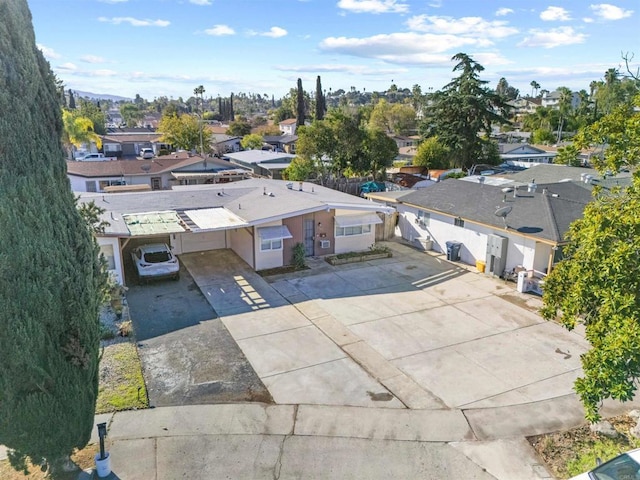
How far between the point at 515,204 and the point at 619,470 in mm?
14885

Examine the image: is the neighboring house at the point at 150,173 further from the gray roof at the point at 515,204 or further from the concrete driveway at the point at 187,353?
the concrete driveway at the point at 187,353

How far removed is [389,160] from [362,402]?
29326 millimetres

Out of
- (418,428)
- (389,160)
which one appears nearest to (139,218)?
(418,428)

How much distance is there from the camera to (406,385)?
1120 centimetres

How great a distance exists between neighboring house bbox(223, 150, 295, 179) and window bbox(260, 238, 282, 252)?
74.8 ft

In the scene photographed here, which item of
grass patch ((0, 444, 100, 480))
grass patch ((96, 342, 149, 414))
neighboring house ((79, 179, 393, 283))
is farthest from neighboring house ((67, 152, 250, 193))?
grass patch ((0, 444, 100, 480))

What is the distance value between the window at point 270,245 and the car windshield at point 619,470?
1415 centimetres

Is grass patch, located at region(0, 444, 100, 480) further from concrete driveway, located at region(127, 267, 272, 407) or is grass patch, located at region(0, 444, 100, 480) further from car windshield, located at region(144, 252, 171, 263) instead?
car windshield, located at region(144, 252, 171, 263)

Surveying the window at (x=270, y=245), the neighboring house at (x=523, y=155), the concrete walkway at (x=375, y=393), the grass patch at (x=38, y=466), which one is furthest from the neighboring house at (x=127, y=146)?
the grass patch at (x=38, y=466)

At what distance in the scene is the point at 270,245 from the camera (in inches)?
767

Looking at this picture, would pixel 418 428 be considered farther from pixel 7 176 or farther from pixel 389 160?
pixel 389 160

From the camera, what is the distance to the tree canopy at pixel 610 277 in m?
7.34

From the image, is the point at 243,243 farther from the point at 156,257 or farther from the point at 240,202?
the point at 156,257

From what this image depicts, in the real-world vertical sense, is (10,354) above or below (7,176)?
below
